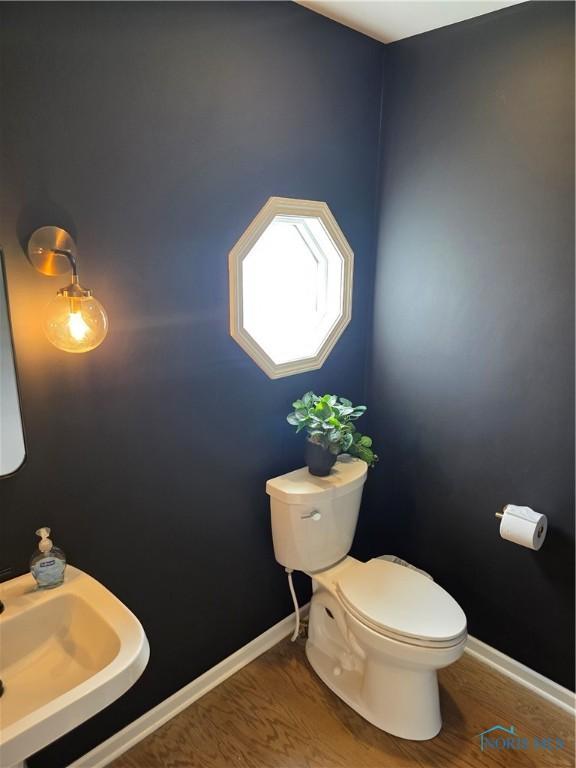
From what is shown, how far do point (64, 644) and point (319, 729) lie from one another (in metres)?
1.01

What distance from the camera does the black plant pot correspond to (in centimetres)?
186

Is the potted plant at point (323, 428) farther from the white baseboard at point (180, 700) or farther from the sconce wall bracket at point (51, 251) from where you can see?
the sconce wall bracket at point (51, 251)

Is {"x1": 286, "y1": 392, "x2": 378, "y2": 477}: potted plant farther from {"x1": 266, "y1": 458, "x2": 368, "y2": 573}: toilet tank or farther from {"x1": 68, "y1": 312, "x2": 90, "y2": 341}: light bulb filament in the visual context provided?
{"x1": 68, "y1": 312, "x2": 90, "y2": 341}: light bulb filament

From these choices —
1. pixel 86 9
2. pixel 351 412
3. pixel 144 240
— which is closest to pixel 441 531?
pixel 351 412

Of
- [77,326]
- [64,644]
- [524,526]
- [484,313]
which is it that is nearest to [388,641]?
[524,526]

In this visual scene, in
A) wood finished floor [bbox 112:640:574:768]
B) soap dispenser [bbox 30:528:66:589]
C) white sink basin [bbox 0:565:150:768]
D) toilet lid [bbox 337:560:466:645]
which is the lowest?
wood finished floor [bbox 112:640:574:768]

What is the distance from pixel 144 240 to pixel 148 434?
1.84 feet

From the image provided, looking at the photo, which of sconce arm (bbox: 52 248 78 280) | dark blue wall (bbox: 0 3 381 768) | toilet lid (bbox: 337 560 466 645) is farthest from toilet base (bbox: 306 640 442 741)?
sconce arm (bbox: 52 248 78 280)

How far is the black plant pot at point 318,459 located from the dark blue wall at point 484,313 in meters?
0.47

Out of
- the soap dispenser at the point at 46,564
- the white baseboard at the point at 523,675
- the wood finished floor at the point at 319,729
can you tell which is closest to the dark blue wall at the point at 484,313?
the white baseboard at the point at 523,675

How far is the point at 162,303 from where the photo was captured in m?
1.48

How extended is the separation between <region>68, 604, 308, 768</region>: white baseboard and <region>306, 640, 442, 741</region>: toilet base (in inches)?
17.2

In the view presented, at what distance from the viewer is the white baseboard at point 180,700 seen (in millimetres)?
1613

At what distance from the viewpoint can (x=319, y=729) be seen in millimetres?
1757
